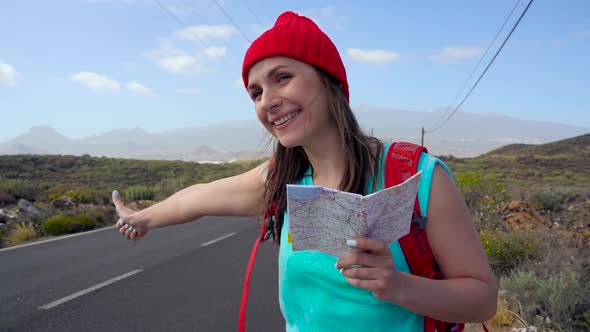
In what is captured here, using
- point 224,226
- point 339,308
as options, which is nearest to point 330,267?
point 339,308

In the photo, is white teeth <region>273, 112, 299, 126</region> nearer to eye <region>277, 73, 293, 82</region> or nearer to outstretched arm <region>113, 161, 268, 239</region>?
eye <region>277, 73, 293, 82</region>

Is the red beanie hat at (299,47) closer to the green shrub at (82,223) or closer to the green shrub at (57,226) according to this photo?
the green shrub at (57,226)

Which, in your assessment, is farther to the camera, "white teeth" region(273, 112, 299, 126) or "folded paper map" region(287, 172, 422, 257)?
"white teeth" region(273, 112, 299, 126)

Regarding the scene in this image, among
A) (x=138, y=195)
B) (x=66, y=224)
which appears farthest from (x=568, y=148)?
(x=66, y=224)

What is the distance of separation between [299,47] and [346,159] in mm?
368

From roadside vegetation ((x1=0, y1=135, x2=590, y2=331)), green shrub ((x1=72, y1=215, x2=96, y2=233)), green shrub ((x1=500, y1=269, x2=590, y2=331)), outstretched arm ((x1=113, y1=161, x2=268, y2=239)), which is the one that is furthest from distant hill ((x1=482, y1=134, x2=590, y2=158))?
outstretched arm ((x1=113, y1=161, x2=268, y2=239))

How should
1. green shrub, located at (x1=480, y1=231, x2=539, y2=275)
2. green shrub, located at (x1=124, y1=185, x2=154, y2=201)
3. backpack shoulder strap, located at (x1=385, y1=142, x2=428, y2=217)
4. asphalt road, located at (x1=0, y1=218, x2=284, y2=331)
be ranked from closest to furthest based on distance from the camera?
backpack shoulder strap, located at (x1=385, y1=142, x2=428, y2=217)
asphalt road, located at (x1=0, y1=218, x2=284, y2=331)
green shrub, located at (x1=480, y1=231, x2=539, y2=275)
green shrub, located at (x1=124, y1=185, x2=154, y2=201)

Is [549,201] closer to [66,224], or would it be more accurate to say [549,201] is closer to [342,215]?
[66,224]

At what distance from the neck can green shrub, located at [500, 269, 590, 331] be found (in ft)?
11.3

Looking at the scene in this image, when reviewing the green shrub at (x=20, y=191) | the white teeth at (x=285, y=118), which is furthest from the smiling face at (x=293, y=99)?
the green shrub at (x=20, y=191)

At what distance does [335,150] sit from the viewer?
1.50 m

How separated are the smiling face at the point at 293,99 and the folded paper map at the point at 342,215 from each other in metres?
0.43

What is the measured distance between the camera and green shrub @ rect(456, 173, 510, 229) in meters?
9.06

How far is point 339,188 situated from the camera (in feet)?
4.70
